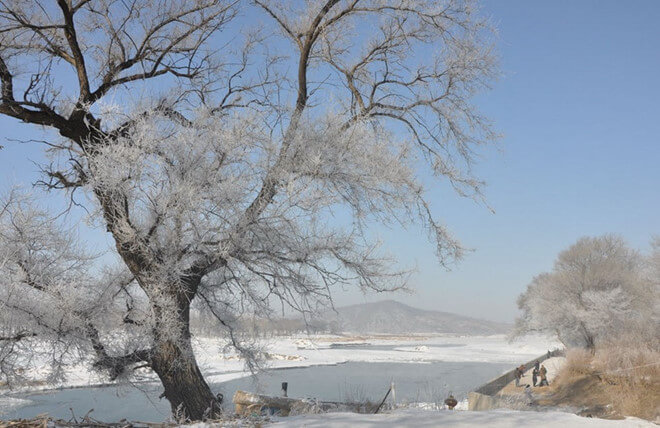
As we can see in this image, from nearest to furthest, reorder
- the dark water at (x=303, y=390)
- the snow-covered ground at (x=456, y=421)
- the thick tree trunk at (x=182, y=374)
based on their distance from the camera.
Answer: the snow-covered ground at (x=456, y=421) < the thick tree trunk at (x=182, y=374) < the dark water at (x=303, y=390)

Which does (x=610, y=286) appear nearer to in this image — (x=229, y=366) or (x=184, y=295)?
(x=229, y=366)

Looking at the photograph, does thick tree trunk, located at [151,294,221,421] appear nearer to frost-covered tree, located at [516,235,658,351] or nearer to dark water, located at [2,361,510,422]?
dark water, located at [2,361,510,422]

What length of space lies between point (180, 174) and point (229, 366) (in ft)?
97.2

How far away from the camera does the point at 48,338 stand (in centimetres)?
751

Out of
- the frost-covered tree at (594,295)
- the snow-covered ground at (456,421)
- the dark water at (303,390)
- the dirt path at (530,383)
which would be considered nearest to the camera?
the snow-covered ground at (456,421)

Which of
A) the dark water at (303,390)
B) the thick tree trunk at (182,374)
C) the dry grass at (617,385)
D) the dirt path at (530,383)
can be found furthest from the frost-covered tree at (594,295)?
the thick tree trunk at (182,374)

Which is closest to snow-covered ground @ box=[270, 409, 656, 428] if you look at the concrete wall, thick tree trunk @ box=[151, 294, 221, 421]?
thick tree trunk @ box=[151, 294, 221, 421]

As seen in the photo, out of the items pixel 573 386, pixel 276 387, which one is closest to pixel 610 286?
pixel 573 386

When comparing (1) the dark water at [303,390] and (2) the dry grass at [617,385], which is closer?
(1) the dark water at [303,390]

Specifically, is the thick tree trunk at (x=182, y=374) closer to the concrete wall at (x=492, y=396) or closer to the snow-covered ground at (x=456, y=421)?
the snow-covered ground at (x=456, y=421)

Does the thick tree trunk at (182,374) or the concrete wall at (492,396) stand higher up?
the thick tree trunk at (182,374)

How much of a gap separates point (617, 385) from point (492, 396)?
5395mm

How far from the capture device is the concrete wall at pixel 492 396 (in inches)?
457

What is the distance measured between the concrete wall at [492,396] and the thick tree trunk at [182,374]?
497 centimetres
